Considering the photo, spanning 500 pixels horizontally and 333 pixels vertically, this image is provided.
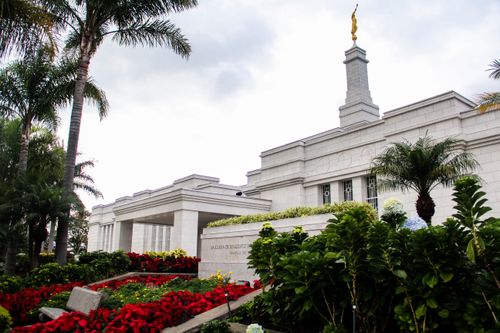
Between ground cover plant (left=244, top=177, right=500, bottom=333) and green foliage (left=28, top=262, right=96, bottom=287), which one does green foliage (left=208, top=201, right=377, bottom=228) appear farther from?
ground cover plant (left=244, top=177, right=500, bottom=333)

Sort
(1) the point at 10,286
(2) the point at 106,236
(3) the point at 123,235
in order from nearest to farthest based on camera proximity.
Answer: (1) the point at 10,286
(3) the point at 123,235
(2) the point at 106,236

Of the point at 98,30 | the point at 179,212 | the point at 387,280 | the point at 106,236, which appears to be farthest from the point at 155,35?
the point at 106,236

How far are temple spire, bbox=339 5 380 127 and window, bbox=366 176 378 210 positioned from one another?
537 cm

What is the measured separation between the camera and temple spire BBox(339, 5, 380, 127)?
79.0ft

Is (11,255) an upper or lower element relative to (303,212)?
lower

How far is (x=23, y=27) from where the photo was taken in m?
9.02

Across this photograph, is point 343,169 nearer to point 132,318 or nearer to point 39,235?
point 39,235

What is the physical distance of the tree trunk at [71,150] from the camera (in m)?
13.4

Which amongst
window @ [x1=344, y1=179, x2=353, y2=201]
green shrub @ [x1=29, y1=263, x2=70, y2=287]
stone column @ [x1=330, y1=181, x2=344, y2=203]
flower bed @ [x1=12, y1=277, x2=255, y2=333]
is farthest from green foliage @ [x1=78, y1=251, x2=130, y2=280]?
window @ [x1=344, y1=179, x2=353, y2=201]

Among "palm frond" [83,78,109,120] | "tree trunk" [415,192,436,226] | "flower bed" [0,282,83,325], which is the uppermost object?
"palm frond" [83,78,109,120]

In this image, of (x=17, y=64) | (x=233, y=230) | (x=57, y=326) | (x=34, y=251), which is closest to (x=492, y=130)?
(x=233, y=230)

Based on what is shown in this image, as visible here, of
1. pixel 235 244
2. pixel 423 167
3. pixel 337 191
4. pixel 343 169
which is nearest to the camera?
pixel 235 244

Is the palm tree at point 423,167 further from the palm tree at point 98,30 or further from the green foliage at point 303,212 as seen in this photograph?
the palm tree at point 98,30

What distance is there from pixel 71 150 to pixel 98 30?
4.65 metres
